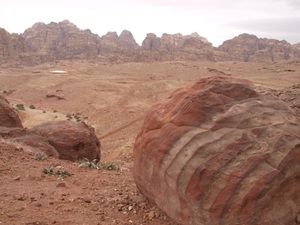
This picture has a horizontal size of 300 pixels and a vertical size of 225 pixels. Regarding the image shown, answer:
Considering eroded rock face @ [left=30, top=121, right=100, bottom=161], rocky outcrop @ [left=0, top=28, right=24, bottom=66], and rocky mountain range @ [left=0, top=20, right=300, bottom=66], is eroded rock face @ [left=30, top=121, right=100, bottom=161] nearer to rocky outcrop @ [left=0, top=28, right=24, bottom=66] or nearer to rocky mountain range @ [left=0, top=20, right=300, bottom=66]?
rocky mountain range @ [left=0, top=20, right=300, bottom=66]

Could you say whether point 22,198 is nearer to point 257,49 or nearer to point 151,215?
point 151,215

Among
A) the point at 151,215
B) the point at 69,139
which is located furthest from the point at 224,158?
the point at 69,139

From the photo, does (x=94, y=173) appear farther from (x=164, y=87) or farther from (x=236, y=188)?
(x=164, y=87)

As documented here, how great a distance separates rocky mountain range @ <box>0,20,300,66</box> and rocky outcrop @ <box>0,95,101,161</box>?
5863 centimetres

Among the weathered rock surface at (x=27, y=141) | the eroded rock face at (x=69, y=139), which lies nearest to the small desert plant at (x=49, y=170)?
the weathered rock surface at (x=27, y=141)

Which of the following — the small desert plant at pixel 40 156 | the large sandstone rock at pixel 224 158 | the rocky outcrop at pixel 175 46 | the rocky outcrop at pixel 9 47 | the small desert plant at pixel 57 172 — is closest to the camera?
the large sandstone rock at pixel 224 158

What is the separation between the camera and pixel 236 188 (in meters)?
4.13

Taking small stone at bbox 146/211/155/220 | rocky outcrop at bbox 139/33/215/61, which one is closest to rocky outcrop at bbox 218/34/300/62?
rocky outcrop at bbox 139/33/215/61

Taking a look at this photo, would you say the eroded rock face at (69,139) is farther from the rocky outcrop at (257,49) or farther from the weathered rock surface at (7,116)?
the rocky outcrop at (257,49)

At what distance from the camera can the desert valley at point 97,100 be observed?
549 centimetres

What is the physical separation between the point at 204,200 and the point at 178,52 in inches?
2879

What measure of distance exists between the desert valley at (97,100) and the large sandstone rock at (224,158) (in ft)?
0.73

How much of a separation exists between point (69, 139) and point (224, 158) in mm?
7081

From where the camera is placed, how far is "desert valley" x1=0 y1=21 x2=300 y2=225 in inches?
216
